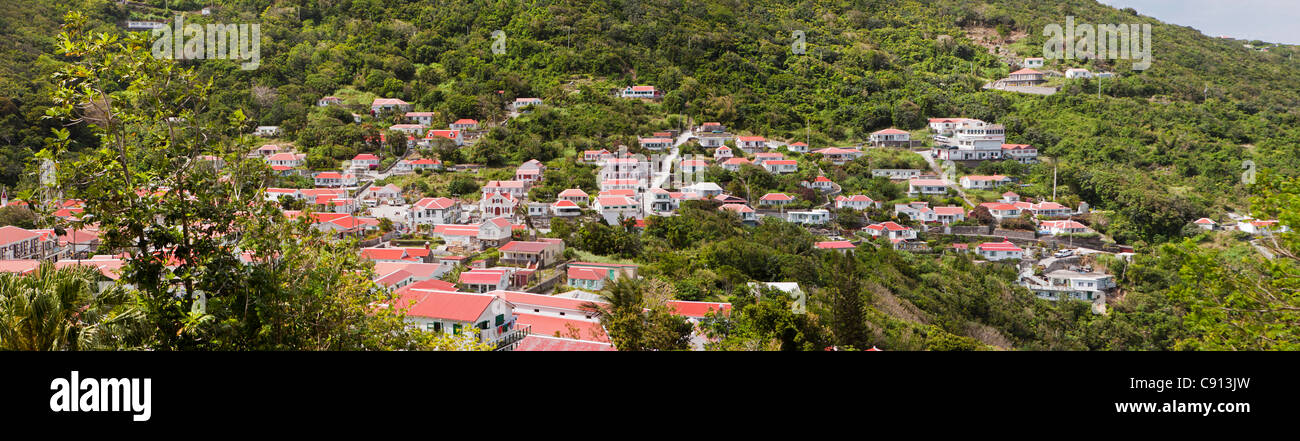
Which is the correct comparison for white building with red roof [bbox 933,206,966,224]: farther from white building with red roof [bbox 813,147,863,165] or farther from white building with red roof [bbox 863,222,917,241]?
white building with red roof [bbox 813,147,863,165]

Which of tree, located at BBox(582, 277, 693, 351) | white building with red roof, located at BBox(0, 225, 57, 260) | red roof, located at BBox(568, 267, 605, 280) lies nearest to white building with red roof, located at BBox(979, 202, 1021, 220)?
red roof, located at BBox(568, 267, 605, 280)

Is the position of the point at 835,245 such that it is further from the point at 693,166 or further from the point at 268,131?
the point at 268,131

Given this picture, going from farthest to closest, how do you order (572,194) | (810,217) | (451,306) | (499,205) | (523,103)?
(523,103)
(810,217)
(572,194)
(499,205)
(451,306)

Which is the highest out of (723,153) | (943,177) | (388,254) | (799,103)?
(799,103)

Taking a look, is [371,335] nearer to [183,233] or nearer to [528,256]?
[183,233]

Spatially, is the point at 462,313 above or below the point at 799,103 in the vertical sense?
below

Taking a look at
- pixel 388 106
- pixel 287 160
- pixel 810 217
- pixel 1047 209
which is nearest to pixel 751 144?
pixel 810 217
